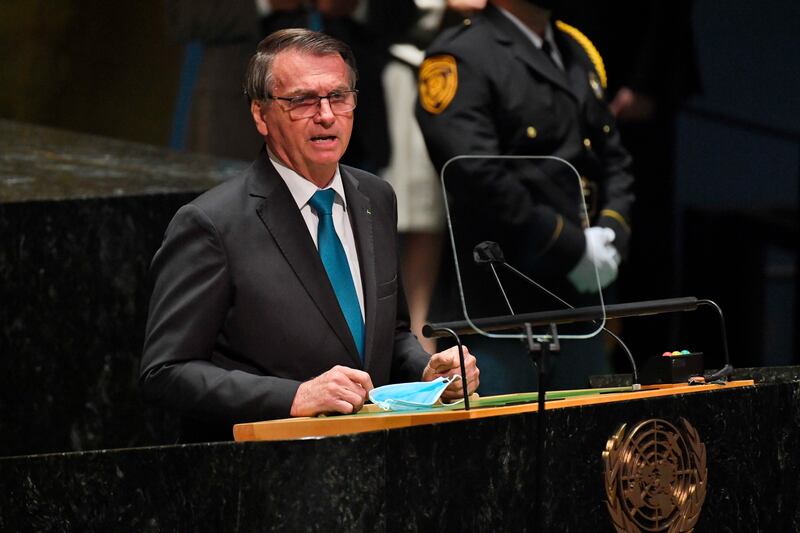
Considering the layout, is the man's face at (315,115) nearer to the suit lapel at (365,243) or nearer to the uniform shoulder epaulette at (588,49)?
the suit lapel at (365,243)

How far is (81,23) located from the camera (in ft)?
21.2

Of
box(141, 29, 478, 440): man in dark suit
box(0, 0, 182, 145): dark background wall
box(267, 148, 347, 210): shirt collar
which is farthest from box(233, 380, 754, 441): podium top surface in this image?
box(0, 0, 182, 145): dark background wall

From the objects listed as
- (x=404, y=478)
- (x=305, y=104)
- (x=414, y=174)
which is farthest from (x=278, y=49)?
(x=414, y=174)

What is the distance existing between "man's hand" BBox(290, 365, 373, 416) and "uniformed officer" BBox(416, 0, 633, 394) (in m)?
1.27

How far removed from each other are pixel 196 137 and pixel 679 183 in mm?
1748

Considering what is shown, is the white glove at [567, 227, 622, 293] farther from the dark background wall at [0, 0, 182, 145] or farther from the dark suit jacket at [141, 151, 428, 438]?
the dark background wall at [0, 0, 182, 145]

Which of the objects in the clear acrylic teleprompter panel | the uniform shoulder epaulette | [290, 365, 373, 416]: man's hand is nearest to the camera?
[290, 365, 373, 416]: man's hand

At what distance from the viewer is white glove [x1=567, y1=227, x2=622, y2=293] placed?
3.89 meters

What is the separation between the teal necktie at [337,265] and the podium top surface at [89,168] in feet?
5.06

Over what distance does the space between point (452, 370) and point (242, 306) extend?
36 centimetres

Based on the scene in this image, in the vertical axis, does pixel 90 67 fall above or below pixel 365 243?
above

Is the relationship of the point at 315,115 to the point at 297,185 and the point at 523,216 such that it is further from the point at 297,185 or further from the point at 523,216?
the point at 523,216

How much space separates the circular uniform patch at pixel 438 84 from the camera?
3.88m

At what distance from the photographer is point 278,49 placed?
108 inches
